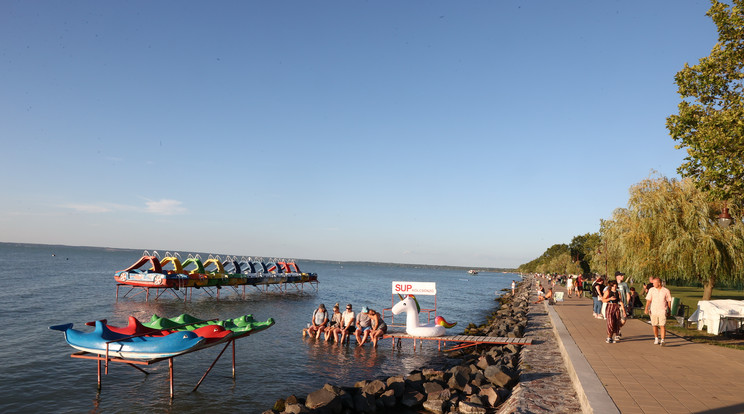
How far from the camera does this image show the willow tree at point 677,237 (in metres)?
19.1

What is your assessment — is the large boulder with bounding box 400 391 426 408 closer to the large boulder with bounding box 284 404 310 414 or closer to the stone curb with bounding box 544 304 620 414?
the large boulder with bounding box 284 404 310 414

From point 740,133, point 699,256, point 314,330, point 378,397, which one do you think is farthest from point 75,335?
point 699,256

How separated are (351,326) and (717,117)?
46.6ft

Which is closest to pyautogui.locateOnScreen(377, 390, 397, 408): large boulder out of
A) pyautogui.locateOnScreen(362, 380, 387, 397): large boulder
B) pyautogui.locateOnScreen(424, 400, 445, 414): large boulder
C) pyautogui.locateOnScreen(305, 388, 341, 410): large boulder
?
pyautogui.locateOnScreen(362, 380, 387, 397): large boulder

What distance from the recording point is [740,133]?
29.7 ft

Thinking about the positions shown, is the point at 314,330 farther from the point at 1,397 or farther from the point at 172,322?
the point at 1,397

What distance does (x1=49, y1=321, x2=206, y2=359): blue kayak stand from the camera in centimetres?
1049

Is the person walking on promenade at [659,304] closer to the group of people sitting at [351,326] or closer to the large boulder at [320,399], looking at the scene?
the large boulder at [320,399]

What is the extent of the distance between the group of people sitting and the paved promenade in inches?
289

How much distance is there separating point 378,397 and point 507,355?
5.07m

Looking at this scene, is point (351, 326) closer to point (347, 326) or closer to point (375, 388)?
point (347, 326)

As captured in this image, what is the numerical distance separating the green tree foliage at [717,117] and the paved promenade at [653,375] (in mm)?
4067

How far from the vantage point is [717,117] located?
10312 mm

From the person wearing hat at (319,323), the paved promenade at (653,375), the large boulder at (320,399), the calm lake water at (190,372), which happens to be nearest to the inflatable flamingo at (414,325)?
the calm lake water at (190,372)
